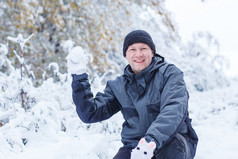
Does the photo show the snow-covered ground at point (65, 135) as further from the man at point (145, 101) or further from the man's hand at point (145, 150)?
the man's hand at point (145, 150)

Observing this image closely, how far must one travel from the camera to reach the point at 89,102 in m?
2.16

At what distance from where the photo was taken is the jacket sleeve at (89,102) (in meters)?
2.12

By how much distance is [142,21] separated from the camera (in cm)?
710

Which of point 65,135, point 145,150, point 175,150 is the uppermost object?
point 145,150

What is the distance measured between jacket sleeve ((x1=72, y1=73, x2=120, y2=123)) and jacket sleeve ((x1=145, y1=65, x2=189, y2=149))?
49 centimetres

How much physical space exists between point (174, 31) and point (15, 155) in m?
4.65

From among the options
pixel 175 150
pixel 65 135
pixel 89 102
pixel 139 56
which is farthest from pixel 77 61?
pixel 65 135

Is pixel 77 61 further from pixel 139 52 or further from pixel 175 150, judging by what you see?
pixel 175 150

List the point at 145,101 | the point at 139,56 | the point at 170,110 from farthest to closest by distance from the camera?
the point at 139,56
the point at 145,101
the point at 170,110

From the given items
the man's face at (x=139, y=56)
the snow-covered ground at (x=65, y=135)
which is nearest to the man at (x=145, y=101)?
the man's face at (x=139, y=56)

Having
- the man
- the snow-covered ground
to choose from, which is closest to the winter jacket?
the man

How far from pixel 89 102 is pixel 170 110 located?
0.61 m

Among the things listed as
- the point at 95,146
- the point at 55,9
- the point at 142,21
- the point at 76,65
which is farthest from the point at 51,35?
the point at 76,65

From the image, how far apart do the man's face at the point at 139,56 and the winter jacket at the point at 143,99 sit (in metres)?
0.05
